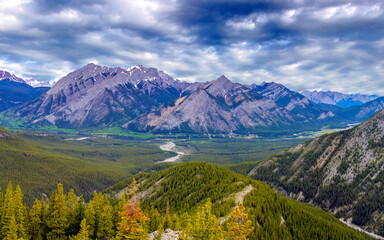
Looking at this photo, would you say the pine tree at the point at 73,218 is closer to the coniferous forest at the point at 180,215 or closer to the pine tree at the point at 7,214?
the coniferous forest at the point at 180,215

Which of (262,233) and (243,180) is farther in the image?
(243,180)

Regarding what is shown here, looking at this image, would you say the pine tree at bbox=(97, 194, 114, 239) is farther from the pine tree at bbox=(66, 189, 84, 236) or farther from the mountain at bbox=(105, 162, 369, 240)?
the pine tree at bbox=(66, 189, 84, 236)

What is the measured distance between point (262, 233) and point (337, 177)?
396ft

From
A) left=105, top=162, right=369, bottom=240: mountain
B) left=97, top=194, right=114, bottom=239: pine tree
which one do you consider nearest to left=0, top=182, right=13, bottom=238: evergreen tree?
left=97, top=194, right=114, bottom=239: pine tree

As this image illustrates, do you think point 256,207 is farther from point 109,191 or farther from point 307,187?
point 109,191

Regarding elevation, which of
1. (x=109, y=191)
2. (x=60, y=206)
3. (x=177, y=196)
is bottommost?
(x=109, y=191)

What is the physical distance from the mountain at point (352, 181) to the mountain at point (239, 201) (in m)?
26.2

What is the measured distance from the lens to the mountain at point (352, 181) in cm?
13788

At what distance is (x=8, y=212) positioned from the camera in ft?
207

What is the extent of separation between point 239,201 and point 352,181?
110593 mm

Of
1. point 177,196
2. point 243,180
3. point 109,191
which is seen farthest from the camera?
point 109,191

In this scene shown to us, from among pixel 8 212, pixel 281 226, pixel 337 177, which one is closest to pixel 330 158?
pixel 337 177

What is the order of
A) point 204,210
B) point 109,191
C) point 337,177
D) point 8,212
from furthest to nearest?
point 109,191 < point 337,177 < point 8,212 < point 204,210

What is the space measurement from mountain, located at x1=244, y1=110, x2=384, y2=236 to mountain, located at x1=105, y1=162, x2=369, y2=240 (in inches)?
1031
